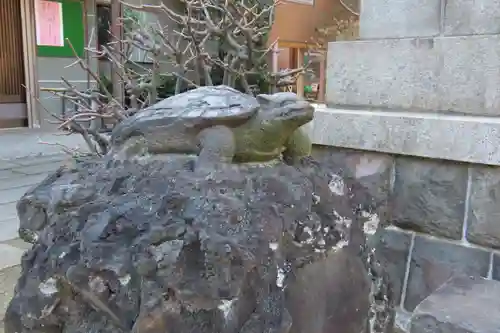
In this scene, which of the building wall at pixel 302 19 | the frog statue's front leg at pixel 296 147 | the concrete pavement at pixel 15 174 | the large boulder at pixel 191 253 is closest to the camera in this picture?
the large boulder at pixel 191 253

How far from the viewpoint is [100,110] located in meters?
3.06

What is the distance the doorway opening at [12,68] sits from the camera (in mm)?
8977

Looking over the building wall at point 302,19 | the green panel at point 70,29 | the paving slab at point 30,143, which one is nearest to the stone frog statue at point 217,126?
the paving slab at point 30,143

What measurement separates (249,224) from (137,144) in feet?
Result: 1.56

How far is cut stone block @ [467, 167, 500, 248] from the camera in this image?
1832 mm

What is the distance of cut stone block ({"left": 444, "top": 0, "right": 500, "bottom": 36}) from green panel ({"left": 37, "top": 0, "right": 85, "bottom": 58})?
868 cm

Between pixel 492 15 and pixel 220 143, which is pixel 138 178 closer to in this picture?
pixel 220 143

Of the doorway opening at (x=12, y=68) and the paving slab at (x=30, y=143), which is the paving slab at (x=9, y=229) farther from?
the doorway opening at (x=12, y=68)

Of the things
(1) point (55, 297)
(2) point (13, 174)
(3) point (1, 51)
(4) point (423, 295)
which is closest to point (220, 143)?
(1) point (55, 297)

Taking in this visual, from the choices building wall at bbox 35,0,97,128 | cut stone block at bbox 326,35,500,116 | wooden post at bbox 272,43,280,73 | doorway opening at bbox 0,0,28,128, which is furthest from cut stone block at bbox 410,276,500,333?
doorway opening at bbox 0,0,28,128

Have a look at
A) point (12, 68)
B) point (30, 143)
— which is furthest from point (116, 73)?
point (12, 68)

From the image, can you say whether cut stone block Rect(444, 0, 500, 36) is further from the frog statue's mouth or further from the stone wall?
the frog statue's mouth

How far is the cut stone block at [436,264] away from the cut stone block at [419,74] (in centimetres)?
51

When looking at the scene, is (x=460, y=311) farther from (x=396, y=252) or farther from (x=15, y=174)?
(x=15, y=174)
